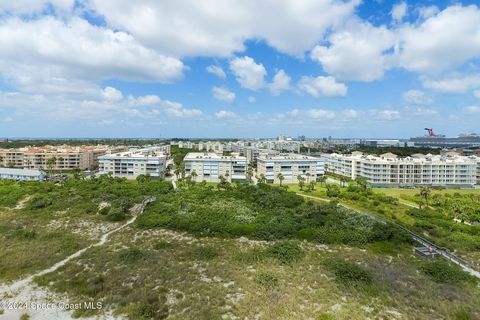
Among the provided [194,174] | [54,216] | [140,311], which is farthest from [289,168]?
[140,311]

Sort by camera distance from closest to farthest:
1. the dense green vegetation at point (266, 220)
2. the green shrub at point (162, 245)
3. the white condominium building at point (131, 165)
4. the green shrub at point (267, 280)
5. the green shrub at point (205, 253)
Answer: the green shrub at point (267, 280) → the green shrub at point (205, 253) → the green shrub at point (162, 245) → the dense green vegetation at point (266, 220) → the white condominium building at point (131, 165)

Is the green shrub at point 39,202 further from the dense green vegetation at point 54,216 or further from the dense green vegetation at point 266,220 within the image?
the dense green vegetation at point 266,220

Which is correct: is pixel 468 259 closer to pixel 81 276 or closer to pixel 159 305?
pixel 159 305

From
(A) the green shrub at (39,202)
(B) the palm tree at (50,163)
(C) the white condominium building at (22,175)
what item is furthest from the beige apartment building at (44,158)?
(A) the green shrub at (39,202)

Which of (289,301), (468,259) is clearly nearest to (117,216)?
(289,301)

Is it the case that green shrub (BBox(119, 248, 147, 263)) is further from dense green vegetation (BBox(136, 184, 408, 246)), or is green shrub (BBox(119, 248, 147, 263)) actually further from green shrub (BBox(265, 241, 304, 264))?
green shrub (BBox(265, 241, 304, 264))

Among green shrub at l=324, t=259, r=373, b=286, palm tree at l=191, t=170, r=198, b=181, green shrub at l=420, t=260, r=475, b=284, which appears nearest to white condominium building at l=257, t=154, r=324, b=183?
palm tree at l=191, t=170, r=198, b=181

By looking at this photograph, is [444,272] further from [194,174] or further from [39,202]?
[194,174]
